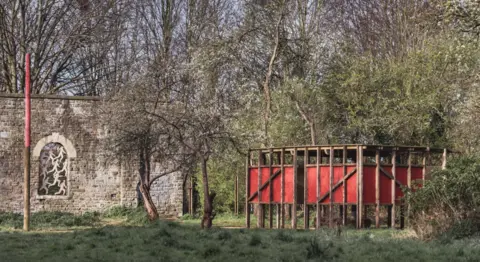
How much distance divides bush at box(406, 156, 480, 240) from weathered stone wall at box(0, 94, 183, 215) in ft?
46.6

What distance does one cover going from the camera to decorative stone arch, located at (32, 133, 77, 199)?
94.9ft

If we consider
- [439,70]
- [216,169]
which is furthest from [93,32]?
[439,70]

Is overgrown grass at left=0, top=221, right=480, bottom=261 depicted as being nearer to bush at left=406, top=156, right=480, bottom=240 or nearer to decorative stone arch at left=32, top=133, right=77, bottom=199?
bush at left=406, top=156, right=480, bottom=240

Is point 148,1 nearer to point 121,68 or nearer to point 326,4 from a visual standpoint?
point 121,68

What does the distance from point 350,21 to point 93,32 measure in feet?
Answer: 43.7

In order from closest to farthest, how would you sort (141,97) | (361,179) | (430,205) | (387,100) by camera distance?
(430,205)
(361,179)
(141,97)
(387,100)

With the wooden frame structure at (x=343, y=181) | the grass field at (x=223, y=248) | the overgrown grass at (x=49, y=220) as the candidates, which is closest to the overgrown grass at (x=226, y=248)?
the grass field at (x=223, y=248)

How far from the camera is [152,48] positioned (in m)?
40.6

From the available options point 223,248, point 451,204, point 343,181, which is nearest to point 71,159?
point 343,181

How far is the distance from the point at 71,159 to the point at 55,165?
1.97 feet

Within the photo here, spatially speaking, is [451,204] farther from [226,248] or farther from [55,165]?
[55,165]

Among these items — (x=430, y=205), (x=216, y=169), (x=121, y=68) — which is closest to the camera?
(x=430, y=205)

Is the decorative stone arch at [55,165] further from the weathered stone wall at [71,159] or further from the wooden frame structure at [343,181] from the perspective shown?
the wooden frame structure at [343,181]

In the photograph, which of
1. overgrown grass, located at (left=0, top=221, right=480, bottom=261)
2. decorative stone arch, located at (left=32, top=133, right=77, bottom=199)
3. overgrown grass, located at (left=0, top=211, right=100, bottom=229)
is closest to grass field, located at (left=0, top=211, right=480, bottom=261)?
overgrown grass, located at (left=0, top=221, right=480, bottom=261)
